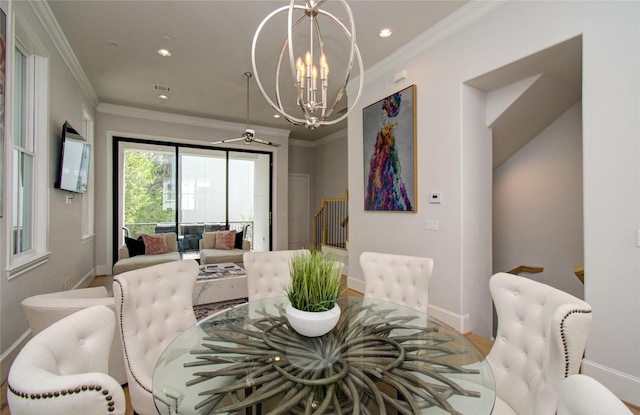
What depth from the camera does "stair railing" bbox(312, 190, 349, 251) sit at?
623cm

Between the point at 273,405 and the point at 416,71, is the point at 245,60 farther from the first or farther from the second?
the point at 273,405

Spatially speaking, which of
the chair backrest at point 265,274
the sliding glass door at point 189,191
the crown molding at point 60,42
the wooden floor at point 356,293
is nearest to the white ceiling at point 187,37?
the crown molding at point 60,42

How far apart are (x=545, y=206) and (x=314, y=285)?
383cm

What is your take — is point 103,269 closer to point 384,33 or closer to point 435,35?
point 384,33

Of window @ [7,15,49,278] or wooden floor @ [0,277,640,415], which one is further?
window @ [7,15,49,278]

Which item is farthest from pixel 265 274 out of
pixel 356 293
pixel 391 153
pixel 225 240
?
pixel 225 240

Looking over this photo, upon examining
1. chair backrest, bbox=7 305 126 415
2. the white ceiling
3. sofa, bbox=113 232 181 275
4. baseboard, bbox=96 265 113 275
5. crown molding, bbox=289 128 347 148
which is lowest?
baseboard, bbox=96 265 113 275

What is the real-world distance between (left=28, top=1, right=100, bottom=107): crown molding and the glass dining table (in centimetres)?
331

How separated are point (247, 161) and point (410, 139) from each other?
448cm

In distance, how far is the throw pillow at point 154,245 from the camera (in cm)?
503

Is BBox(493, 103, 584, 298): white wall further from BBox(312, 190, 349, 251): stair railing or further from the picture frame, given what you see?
BBox(312, 190, 349, 251): stair railing

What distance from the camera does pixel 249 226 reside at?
697 centimetres

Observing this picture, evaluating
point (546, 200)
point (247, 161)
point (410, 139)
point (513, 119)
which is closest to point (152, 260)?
point (247, 161)

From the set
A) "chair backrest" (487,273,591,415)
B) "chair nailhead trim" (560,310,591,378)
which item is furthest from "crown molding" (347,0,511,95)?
"chair nailhead trim" (560,310,591,378)
